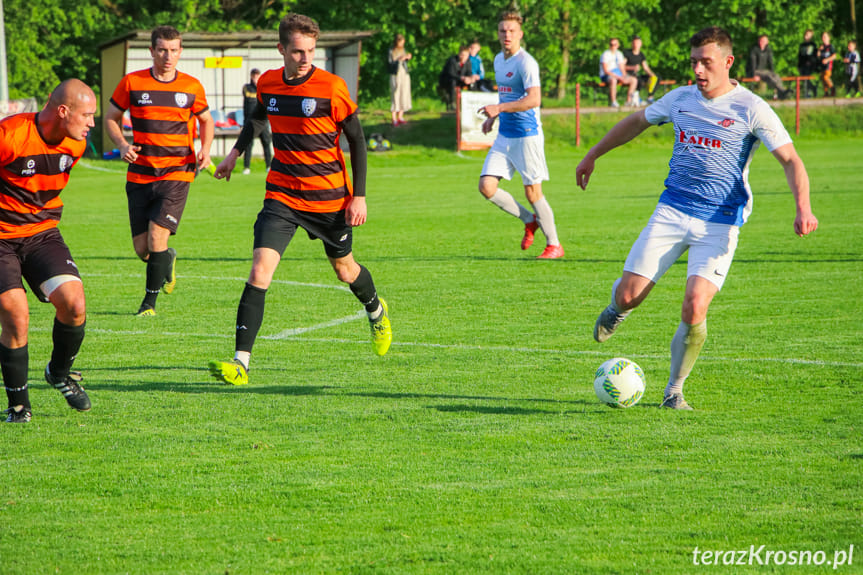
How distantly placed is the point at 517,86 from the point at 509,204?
1362mm

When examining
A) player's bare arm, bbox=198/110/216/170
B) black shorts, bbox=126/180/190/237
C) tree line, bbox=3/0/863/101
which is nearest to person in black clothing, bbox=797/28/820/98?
Result: tree line, bbox=3/0/863/101

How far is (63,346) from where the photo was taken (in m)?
6.27

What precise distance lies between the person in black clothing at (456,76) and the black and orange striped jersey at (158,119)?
2339 centimetres

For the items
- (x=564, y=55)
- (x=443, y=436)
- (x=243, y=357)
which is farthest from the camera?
(x=564, y=55)

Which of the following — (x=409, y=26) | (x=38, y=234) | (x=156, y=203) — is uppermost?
(x=409, y=26)

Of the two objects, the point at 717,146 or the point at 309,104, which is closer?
the point at 717,146

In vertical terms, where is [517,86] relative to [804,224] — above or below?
above

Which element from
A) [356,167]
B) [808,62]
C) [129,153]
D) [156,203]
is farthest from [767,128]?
[808,62]

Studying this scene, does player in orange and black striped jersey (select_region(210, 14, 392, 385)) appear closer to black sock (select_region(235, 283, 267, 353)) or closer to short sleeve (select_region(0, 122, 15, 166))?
black sock (select_region(235, 283, 267, 353))

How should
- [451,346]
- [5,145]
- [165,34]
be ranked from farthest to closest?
[165,34]
[451,346]
[5,145]

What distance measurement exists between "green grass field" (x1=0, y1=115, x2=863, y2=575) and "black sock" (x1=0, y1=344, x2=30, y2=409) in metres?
0.19

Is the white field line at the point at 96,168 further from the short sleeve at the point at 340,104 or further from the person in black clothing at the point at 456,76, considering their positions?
the short sleeve at the point at 340,104

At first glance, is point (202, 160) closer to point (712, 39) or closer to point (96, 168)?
point (712, 39)

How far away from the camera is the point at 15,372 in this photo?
6027 mm
